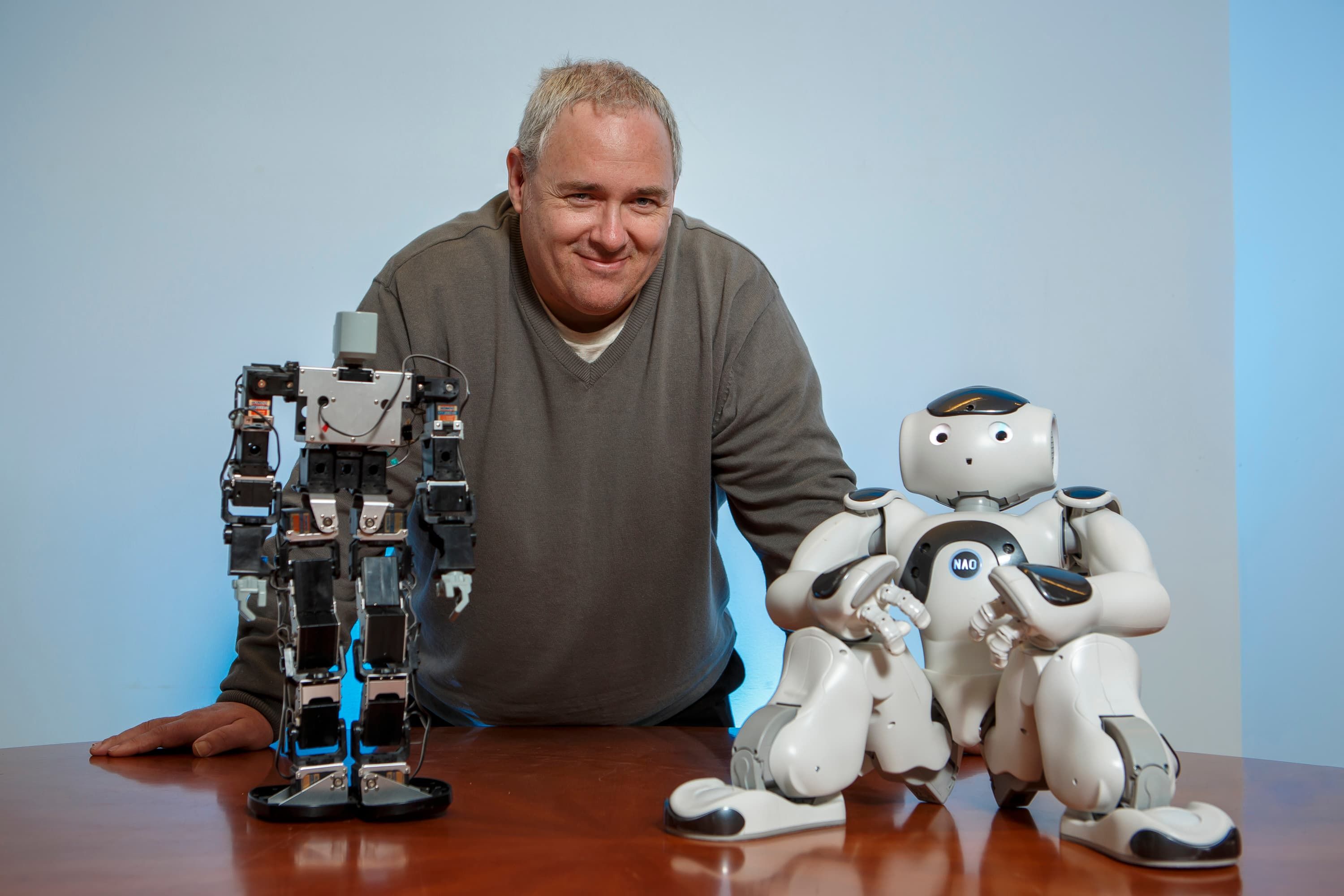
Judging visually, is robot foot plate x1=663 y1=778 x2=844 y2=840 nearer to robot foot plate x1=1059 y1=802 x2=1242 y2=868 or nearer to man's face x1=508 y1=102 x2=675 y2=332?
robot foot plate x1=1059 y1=802 x2=1242 y2=868

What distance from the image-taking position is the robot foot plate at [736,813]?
1091 millimetres

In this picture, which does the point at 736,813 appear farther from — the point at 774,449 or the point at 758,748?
the point at 774,449

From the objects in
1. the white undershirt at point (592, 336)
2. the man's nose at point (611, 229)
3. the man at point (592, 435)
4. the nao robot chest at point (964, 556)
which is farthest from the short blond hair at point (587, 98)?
the nao robot chest at point (964, 556)

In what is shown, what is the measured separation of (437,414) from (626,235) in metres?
0.54

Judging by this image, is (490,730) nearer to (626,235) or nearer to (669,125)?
(626,235)

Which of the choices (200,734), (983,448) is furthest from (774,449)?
(200,734)

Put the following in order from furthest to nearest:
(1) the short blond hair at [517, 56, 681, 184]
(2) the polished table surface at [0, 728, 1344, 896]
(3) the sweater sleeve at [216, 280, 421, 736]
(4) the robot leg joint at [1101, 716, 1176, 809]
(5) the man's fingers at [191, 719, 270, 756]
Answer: (1) the short blond hair at [517, 56, 681, 184] < (5) the man's fingers at [191, 719, 270, 756] < (3) the sweater sleeve at [216, 280, 421, 736] < (4) the robot leg joint at [1101, 716, 1176, 809] < (2) the polished table surface at [0, 728, 1344, 896]

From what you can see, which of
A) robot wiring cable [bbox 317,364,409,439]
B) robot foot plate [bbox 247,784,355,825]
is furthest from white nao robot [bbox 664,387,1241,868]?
robot wiring cable [bbox 317,364,409,439]

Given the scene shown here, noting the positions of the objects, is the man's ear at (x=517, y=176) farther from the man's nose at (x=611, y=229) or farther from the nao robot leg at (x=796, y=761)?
the nao robot leg at (x=796, y=761)

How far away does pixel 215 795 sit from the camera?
1282 mm

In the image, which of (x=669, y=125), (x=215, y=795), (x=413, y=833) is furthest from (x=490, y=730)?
(x=669, y=125)

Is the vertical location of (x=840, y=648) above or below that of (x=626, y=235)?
below

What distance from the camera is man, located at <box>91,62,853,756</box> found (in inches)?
69.7

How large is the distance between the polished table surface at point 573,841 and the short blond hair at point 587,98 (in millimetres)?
912
